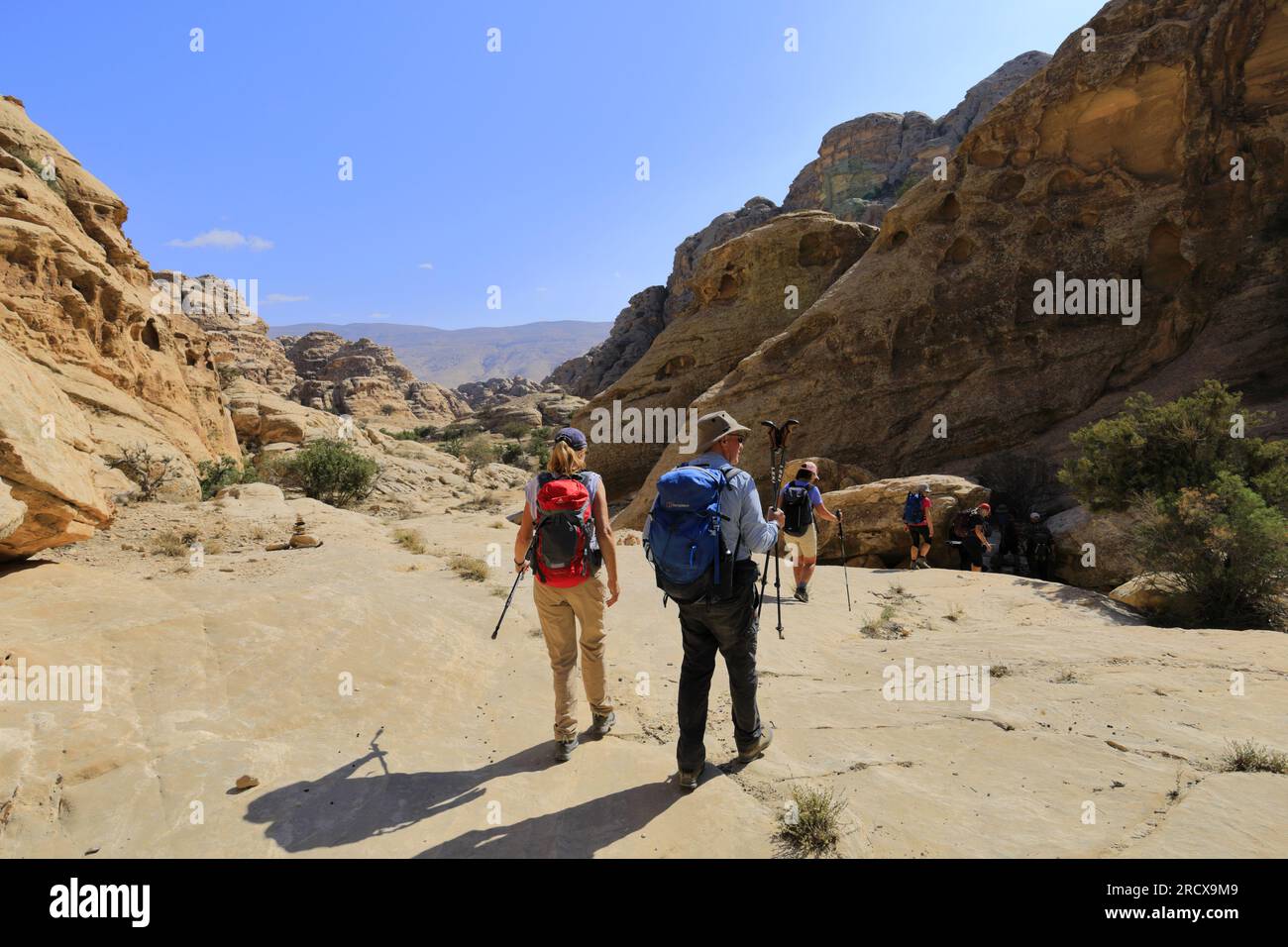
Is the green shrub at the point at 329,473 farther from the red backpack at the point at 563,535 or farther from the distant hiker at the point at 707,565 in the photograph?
the distant hiker at the point at 707,565

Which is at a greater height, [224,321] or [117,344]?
[224,321]

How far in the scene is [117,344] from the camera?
14961 mm

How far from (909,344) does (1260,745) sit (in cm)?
1483

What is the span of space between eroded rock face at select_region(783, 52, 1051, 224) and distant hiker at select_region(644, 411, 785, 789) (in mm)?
67723

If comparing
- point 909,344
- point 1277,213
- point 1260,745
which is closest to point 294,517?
point 1260,745

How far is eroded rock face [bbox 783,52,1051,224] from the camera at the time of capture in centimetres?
6519

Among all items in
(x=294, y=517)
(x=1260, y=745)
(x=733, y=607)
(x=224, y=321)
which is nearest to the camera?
(x=733, y=607)

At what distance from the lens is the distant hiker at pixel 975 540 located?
11125 millimetres

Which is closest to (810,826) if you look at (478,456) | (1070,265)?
(1070,265)

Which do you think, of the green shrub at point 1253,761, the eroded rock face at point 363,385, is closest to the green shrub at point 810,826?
the green shrub at point 1253,761

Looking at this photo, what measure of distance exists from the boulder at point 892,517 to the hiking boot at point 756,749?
8.64 metres

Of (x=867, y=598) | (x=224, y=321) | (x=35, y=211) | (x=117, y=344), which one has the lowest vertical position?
(x=867, y=598)
